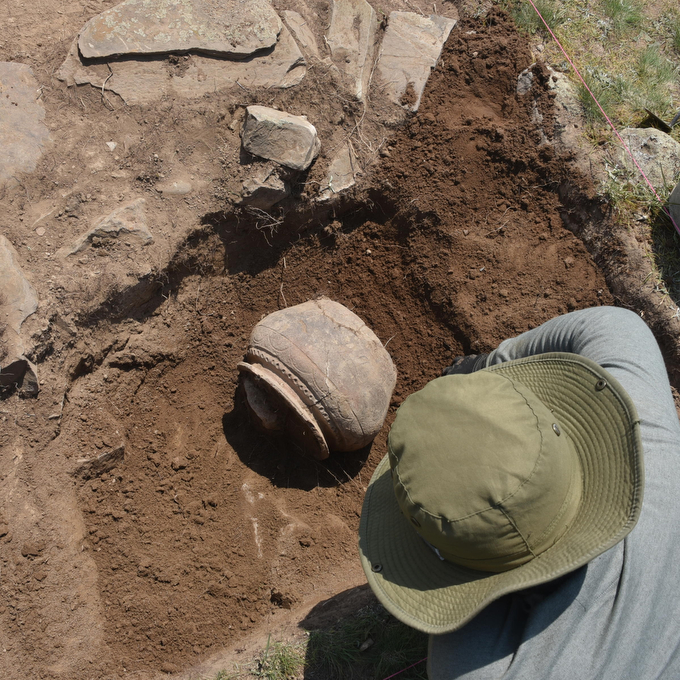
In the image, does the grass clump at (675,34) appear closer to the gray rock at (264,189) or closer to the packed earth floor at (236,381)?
the packed earth floor at (236,381)

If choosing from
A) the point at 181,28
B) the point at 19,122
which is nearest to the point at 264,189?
the point at 181,28

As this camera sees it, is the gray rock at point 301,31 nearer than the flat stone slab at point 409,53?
Yes

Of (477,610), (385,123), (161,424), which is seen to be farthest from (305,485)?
(385,123)

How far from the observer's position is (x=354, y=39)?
12.7 feet

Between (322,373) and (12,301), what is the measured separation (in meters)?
1.82

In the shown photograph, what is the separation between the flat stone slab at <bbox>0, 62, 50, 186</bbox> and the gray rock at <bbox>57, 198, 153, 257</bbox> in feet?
1.89

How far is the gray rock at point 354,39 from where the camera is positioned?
150 inches

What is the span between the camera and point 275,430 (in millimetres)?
3383

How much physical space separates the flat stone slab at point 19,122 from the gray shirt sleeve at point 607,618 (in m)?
3.49

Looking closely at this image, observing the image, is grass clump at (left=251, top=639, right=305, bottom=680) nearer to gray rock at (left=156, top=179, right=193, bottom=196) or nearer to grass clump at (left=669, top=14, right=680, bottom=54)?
gray rock at (left=156, top=179, right=193, bottom=196)

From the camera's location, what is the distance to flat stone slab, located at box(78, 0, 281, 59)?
135 inches

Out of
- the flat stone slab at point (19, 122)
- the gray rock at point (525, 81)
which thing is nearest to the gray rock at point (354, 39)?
the gray rock at point (525, 81)

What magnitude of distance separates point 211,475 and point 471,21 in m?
4.08

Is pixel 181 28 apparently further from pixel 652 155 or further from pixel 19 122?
pixel 652 155
